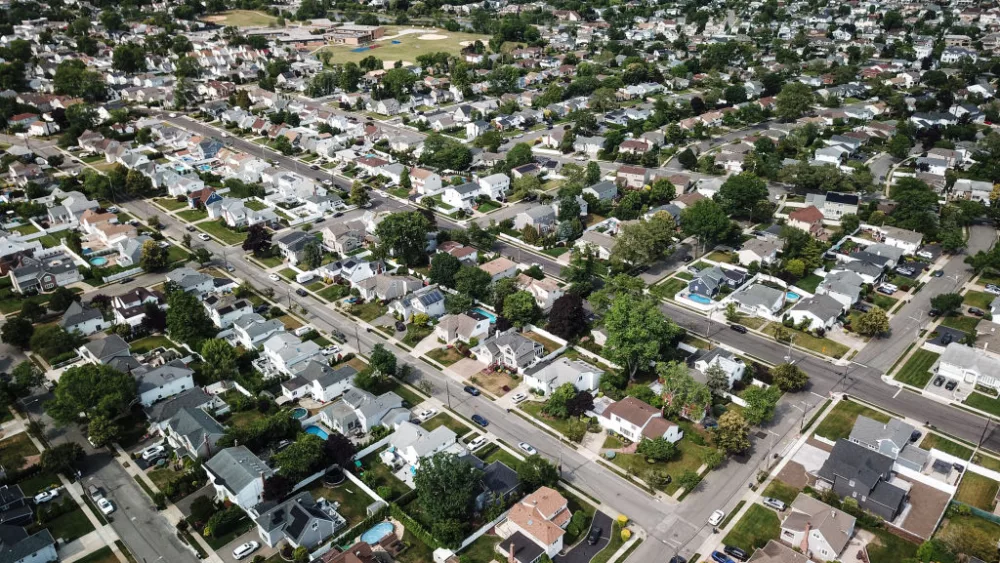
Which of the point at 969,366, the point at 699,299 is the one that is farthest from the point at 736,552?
the point at 699,299

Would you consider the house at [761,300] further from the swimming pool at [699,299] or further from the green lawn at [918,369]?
the green lawn at [918,369]

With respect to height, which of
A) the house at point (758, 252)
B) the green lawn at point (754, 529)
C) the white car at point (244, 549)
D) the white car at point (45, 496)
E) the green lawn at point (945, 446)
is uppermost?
the house at point (758, 252)

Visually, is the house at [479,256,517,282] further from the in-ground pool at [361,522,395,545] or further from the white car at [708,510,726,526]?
the white car at [708,510,726,526]

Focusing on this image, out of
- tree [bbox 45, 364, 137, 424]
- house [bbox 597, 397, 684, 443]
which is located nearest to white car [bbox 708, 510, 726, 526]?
house [bbox 597, 397, 684, 443]

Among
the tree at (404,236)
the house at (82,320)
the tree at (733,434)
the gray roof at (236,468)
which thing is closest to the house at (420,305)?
the tree at (404,236)

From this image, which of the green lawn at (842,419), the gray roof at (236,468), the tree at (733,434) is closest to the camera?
the gray roof at (236,468)

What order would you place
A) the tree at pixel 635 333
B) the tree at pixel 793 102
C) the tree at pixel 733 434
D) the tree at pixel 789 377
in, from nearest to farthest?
the tree at pixel 733 434 < the tree at pixel 789 377 < the tree at pixel 635 333 < the tree at pixel 793 102

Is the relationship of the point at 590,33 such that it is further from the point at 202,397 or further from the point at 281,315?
the point at 202,397
